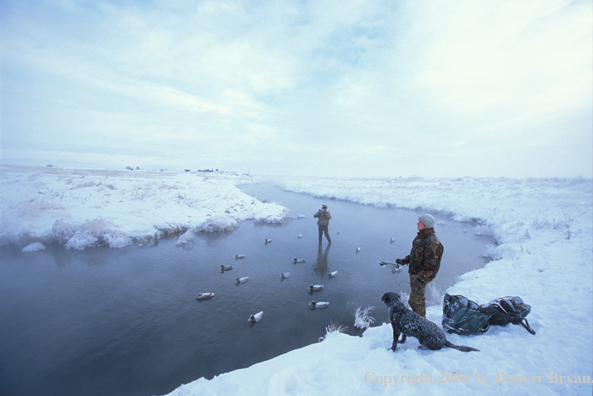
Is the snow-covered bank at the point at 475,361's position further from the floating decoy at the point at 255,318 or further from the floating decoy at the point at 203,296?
the floating decoy at the point at 203,296

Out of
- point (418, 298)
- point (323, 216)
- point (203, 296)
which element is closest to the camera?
point (418, 298)

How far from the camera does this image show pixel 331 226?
2170 centimetres

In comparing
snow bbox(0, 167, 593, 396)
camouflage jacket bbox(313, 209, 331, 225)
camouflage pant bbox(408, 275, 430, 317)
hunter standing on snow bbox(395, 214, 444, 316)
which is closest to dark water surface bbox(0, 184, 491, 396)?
snow bbox(0, 167, 593, 396)

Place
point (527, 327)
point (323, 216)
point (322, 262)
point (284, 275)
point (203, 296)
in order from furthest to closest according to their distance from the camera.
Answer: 1. point (323, 216)
2. point (322, 262)
3. point (284, 275)
4. point (203, 296)
5. point (527, 327)

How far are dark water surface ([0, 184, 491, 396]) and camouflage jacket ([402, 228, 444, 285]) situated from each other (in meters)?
4.07

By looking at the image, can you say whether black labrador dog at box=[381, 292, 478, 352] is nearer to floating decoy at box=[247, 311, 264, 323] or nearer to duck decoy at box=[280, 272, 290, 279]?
floating decoy at box=[247, 311, 264, 323]

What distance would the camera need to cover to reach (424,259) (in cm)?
495

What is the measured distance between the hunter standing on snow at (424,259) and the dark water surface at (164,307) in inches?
140

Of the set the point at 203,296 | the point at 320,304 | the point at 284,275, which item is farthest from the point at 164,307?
the point at 320,304

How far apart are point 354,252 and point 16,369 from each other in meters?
14.5

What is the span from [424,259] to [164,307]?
9411 millimetres

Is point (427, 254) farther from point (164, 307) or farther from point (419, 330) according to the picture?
point (164, 307)

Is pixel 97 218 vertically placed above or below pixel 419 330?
below

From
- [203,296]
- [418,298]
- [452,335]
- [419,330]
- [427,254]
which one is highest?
[427,254]
